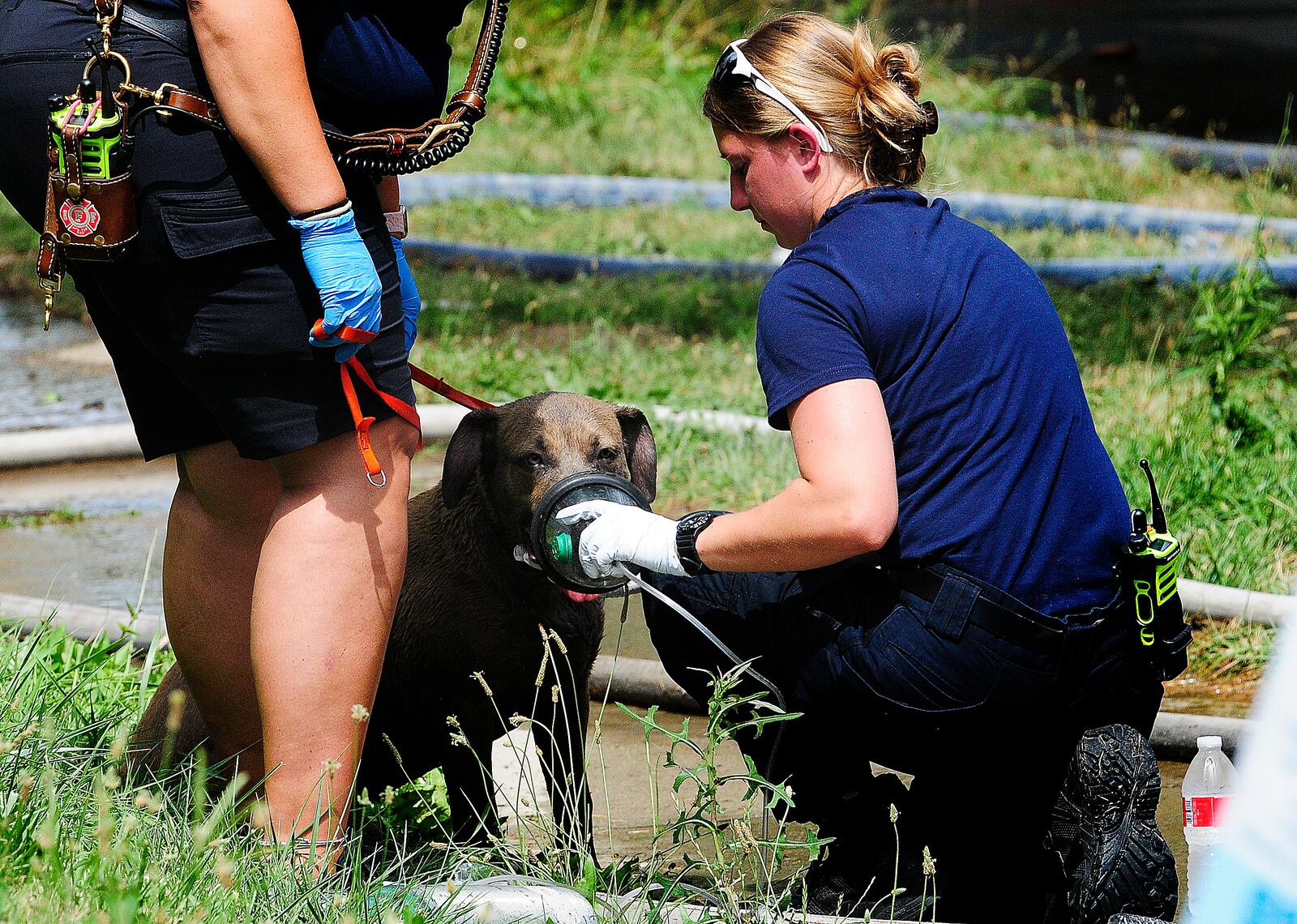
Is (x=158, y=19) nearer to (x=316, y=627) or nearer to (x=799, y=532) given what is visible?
(x=316, y=627)

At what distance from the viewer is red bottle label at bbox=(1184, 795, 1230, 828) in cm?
270

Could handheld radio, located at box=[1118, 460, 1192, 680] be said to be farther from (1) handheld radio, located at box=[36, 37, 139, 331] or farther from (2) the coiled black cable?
(1) handheld radio, located at box=[36, 37, 139, 331]

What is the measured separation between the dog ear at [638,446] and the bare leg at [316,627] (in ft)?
3.34

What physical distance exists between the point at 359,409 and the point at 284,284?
240 mm

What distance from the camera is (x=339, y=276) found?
240 cm

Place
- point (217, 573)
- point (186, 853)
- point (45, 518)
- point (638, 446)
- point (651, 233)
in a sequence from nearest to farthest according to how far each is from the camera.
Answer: point (186, 853) → point (217, 573) → point (638, 446) → point (45, 518) → point (651, 233)

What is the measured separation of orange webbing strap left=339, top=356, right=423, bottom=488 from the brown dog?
26.6 inches

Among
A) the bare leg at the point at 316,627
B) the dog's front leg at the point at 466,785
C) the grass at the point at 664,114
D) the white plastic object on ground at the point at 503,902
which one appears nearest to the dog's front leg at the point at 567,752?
the dog's front leg at the point at 466,785

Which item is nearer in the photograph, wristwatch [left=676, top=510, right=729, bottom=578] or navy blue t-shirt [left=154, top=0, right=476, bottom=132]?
navy blue t-shirt [left=154, top=0, right=476, bottom=132]

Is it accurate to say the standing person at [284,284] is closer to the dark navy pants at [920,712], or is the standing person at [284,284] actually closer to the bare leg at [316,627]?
the bare leg at [316,627]

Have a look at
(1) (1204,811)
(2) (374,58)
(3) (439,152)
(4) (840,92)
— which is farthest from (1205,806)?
(2) (374,58)

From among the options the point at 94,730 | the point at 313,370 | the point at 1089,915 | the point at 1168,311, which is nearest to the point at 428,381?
the point at 313,370

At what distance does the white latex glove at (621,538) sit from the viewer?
268 centimetres

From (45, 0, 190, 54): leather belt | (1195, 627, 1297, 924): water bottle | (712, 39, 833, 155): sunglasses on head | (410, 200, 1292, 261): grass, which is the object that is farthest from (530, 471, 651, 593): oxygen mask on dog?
(410, 200, 1292, 261): grass
